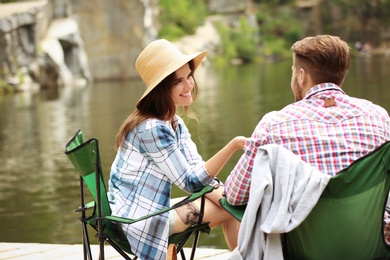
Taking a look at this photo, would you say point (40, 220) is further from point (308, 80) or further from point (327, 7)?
point (327, 7)

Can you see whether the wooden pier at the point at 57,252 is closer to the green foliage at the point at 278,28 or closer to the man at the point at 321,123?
the man at the point at 321,123

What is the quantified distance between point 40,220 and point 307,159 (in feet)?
13.6

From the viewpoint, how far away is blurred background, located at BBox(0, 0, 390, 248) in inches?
310

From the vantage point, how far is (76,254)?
12.8ft

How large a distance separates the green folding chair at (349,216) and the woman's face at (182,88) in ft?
2.28

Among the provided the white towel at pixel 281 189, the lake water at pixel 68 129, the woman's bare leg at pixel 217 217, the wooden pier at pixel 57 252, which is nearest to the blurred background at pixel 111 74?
the lake water at pixel 68 129

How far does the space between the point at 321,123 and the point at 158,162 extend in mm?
610

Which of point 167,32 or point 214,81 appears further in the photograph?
point 167,32

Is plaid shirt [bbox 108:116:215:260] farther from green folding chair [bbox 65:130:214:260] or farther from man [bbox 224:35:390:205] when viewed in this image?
man [bbox 224:35:390:205]

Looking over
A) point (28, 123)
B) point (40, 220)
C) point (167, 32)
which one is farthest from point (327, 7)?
point (40, 220)

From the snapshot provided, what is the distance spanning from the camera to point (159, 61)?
2.92 metres

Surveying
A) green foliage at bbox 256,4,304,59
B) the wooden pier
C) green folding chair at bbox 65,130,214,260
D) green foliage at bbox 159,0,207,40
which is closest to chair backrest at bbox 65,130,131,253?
green folding chair at bbox 65,130,214,260

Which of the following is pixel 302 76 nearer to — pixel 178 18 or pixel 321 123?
pixel 321 123

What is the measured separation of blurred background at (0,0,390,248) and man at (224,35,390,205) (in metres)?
2.58
